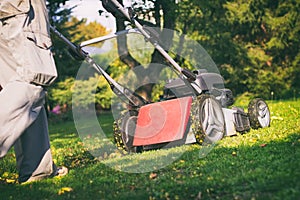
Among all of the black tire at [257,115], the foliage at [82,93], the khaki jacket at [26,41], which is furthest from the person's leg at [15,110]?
the foliage at [82,93]

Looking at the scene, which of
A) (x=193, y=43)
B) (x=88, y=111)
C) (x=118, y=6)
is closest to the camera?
(x=118, y=6)

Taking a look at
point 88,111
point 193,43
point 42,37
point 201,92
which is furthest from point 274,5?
point 42,37

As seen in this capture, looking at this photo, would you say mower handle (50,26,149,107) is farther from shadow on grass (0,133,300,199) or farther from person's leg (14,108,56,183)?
person's leg (14,108,56,183)

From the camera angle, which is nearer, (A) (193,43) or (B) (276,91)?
(B) (276,91)

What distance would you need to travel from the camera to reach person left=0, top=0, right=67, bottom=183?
12.4 ft

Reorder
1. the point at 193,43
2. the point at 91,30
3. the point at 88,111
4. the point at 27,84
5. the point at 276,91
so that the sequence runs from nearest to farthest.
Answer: the point at 27,84 < the point at 276,91 < the point at 193,43 < the point at 88,111 < the point at 91,30

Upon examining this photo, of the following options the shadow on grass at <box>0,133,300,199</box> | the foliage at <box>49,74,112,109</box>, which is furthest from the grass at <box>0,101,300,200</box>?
the foliage at <box>49,74,112,109</box>

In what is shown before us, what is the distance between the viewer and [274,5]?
19.1 meters

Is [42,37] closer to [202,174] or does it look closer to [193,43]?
[202,174]

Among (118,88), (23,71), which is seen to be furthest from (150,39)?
(23,71)

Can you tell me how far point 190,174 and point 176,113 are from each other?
1.67m

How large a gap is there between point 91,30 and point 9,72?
28110 mm

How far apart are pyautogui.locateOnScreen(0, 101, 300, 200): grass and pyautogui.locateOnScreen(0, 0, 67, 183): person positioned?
0.52 meters

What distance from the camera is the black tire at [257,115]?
663 cm
